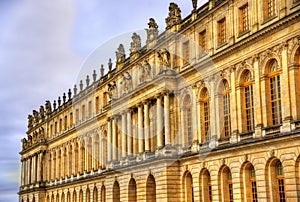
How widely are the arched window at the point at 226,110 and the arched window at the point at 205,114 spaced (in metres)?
1.88

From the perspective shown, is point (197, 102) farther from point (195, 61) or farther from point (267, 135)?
point (267, 135)

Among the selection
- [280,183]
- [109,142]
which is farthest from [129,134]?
[280,183]

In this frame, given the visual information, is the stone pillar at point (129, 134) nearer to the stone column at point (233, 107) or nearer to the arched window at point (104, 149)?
the arched window at point (104, 149)

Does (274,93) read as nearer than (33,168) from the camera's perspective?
Yes

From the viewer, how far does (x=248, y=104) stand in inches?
1319

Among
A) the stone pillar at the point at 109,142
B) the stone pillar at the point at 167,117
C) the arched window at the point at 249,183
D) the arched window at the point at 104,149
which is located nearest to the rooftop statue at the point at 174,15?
the stone pillar at the point at 167,117

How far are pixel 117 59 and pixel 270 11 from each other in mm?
24348

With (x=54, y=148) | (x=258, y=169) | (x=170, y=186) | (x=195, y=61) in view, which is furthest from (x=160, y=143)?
(x=54, y=148)

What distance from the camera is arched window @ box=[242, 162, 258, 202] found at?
1261 inches

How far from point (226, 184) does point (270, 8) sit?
11.5 metres

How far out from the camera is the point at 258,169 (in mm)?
30703

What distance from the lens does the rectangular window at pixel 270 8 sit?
3099cm

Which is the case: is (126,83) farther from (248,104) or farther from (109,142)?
(248,104)

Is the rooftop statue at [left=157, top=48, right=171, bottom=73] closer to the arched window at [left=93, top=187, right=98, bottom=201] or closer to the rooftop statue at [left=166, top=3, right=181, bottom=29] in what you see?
the rooftop statue at [left=166, top=3, right=181, bottom=29]
